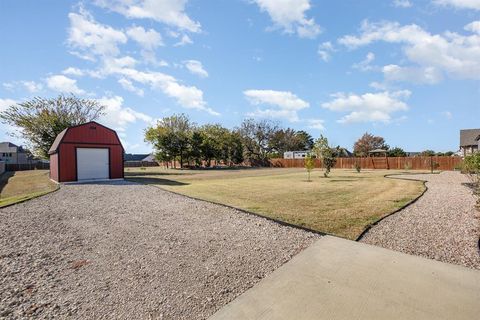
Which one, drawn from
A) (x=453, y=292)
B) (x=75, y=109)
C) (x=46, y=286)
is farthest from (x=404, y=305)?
(x=75, y=109)

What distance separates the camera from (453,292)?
3.19 m

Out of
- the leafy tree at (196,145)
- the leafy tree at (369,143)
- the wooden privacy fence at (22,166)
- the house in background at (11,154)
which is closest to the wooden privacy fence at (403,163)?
the leafy tree at (196,145)

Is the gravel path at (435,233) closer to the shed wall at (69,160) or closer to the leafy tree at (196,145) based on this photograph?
the shed wall at (69,160)

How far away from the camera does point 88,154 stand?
56.3ft

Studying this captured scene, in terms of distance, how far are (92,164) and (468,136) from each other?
40462 mm

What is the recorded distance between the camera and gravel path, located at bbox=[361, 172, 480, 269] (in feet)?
14.5

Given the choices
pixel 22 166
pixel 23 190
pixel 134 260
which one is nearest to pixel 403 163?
pixel 134 260

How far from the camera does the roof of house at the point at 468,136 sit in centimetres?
3256

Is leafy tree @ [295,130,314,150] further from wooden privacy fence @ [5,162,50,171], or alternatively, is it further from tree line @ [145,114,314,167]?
wooden privacy fence @ [5,162,50,171]

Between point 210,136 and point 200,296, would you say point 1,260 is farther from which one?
point 210,136

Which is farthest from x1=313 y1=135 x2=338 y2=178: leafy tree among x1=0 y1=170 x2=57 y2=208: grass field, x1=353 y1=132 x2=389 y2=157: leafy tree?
x1=353 y1=132 x2=389 y2=157: leafy tree

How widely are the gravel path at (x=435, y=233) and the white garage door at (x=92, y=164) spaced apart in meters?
16.5

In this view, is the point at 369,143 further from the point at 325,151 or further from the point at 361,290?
the point at 361,290

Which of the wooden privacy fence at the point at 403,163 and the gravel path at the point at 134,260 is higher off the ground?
the wooden privacy fence at the point at 403,163
